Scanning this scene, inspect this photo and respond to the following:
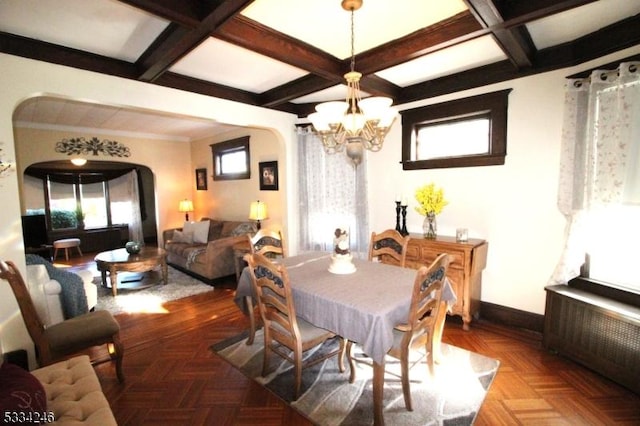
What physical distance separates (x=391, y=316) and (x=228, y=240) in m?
3.48

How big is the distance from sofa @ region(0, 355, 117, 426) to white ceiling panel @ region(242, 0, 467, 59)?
7.27 ft

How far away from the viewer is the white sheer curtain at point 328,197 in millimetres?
3969

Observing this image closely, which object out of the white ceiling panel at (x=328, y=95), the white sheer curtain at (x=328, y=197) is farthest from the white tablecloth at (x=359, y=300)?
the white ceiling panel at (x=328, y=95)

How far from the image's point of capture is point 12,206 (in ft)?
7.16

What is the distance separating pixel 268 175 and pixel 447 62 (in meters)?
3.13

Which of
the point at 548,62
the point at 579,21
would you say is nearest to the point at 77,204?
the point at 548,62

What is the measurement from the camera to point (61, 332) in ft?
6.89

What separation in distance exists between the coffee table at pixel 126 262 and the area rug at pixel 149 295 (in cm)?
13

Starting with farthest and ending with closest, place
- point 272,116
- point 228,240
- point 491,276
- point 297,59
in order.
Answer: point 228,240 < point 272,116 < point 491,276 < point 297,59

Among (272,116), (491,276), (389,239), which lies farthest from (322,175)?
(491,276)

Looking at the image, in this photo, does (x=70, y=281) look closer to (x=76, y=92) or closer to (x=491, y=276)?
(x=76, y=92)

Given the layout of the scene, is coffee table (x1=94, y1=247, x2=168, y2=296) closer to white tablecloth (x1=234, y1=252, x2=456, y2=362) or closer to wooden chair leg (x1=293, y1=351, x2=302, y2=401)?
white tablecloth (x1=234, y1=252, x2=456, y2=362)

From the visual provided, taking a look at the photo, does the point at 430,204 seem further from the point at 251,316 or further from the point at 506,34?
the point at 251,316

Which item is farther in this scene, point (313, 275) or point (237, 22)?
point (313, 275)
